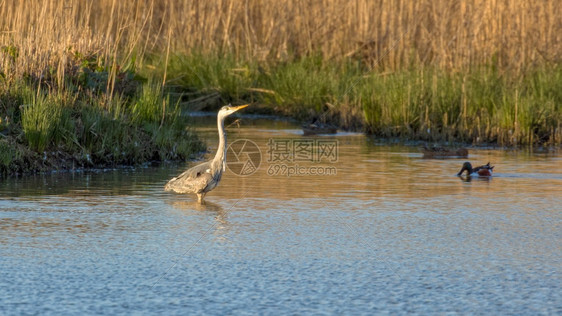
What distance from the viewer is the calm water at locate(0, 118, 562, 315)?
18.5ft

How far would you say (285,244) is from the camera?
7191 millimetres

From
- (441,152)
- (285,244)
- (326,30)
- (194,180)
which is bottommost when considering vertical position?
(285,244)

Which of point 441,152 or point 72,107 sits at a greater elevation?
point 72,107

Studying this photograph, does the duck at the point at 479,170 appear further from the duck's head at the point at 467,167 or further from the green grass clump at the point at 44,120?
the green grass clump at the point at 44,120

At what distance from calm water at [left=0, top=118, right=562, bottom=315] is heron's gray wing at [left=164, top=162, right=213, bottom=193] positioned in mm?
175

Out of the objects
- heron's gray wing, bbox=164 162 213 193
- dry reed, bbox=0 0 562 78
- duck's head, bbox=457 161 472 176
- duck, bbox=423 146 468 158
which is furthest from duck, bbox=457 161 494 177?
dry reed, bbox=0 0 562 78

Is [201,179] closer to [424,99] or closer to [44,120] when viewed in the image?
[44,120]

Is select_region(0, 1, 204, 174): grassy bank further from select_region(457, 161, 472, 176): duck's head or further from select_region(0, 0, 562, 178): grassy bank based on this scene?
select_region(457, 161, 472, 176): duck's head

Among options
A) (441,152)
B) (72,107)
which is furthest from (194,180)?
(441,152)

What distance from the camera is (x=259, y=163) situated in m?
12.3

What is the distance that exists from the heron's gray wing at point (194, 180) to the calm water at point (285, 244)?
175 mm

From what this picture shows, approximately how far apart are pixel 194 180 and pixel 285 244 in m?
2.16

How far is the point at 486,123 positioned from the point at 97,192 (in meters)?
7.46

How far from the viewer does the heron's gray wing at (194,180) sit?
905 centimetres
